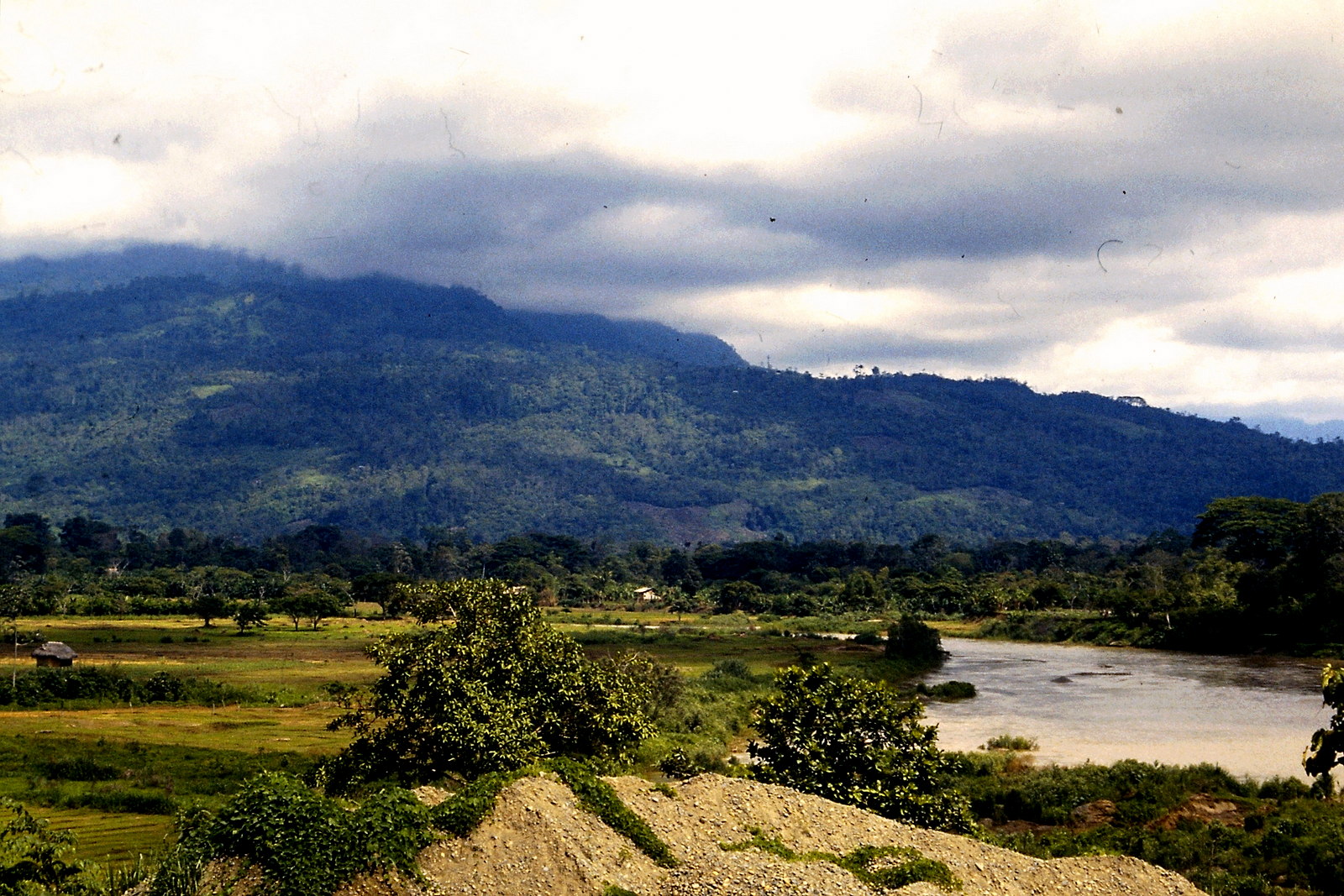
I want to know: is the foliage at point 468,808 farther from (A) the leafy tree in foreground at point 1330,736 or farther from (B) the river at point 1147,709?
(B) the river at point 1147,709

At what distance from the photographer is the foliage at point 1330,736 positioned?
2417 cm

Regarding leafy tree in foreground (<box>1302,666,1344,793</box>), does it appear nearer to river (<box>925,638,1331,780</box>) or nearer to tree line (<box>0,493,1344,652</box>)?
river (<box>925,638,1331,780</box>)

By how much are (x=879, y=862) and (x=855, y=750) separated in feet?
29.4

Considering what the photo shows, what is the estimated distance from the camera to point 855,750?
3472 cm

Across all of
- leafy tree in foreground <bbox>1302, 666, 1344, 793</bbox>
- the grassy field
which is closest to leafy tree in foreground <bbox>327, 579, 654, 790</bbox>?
the grassy field

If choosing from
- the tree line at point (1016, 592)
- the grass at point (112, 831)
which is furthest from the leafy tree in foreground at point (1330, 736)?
the tree line at point (1016, 592)

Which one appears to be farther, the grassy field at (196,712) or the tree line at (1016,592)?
the tree line at (1016,592)

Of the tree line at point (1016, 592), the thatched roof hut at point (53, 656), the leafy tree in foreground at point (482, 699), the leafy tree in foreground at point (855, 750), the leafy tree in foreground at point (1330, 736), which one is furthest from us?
the tree line at point (1016, 592)

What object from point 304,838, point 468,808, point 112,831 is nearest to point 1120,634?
point 112,831

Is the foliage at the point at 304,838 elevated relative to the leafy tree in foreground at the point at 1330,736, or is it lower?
lower

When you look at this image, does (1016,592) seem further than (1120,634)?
Yes

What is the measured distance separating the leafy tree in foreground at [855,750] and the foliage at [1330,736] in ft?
33.4

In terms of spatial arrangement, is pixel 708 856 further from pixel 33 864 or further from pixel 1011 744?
pixel 1011 744

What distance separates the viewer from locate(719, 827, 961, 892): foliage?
2439 cm
